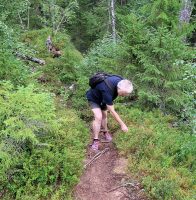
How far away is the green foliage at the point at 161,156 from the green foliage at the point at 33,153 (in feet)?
4.24

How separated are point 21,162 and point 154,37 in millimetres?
6027

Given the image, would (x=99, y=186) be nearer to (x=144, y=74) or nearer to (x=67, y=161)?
(x=67, y=161)

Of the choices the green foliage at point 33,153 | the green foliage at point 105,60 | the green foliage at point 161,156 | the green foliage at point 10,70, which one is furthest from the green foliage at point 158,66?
the green foliage at point 33,153

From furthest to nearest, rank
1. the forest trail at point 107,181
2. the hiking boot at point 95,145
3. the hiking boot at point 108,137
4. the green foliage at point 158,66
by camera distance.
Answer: the green foliage at point 158,66 → the hiking boot at point 108,137 → the hiking boot at point 95,145 → the forest trail at point 107,181

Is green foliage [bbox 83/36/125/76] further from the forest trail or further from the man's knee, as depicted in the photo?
the forest trail

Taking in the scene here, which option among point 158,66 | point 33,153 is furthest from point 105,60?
point 33,153

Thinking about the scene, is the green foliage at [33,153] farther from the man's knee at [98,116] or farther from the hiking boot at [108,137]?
the hiking boot at [108,137]

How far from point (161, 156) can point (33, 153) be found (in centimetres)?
285

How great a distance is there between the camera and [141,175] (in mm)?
7211

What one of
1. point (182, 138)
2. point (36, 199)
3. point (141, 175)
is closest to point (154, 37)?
point (182, 138)

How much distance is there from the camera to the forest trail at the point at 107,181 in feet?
22.4

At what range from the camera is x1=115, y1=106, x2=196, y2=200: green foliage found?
263 inches

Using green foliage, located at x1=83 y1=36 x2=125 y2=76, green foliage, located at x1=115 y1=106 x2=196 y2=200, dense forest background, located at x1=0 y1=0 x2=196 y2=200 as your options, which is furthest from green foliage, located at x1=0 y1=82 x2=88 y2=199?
green foliage, located at x1=83 y1=36 x2=125 y2=76

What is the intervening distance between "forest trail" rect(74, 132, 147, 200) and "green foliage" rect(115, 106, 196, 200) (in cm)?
22
